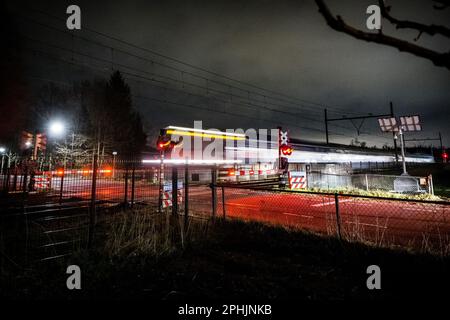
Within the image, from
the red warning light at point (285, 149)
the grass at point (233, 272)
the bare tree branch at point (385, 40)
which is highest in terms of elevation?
the red warning light at point (285, 149)

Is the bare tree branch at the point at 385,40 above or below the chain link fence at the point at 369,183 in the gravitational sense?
above

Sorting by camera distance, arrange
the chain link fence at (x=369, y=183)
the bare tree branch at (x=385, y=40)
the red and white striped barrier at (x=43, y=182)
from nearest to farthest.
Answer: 1. the bare tree branch at (x=385, y=40)
2. the chain link fence at (x=369, y=183)
3. the red and white striped barrier at (x=43, y=182)

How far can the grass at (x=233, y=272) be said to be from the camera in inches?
122

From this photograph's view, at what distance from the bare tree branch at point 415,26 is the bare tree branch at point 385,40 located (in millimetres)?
112

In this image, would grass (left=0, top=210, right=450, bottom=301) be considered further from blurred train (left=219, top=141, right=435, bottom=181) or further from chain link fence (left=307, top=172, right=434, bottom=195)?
blurred train (left=219, top=141, right=435, bottom=181)

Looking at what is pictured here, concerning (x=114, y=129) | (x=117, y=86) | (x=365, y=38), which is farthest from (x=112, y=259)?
(x=117, y=86)

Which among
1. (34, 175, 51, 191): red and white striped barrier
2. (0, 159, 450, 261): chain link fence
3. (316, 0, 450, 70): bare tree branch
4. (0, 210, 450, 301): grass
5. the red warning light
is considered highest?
the red warning light

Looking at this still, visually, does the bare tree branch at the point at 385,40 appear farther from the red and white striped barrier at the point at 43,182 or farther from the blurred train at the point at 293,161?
the red and white striped barrier at the point at 43,182

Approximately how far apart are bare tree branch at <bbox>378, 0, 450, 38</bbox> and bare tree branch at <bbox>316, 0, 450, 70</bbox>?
11 centimetres

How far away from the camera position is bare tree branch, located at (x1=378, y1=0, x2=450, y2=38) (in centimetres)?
138

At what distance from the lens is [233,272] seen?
3729mm

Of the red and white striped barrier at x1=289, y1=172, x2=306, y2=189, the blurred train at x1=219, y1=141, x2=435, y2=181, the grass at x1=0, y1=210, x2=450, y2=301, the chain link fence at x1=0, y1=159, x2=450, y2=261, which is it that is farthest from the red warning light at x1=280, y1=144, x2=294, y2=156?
the grass at x1=0, y1=210, x2=450, y2=301

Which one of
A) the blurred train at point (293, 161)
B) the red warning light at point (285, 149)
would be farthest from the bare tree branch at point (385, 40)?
the blurred train at point (293, 161)
